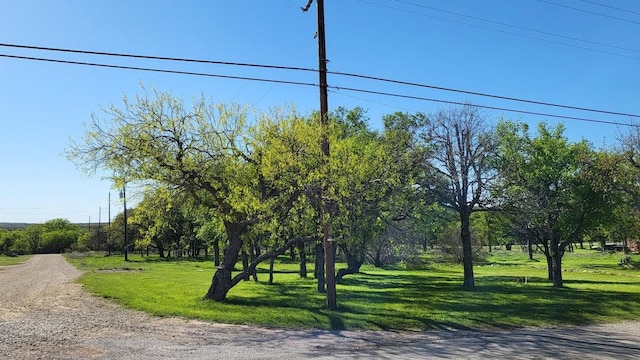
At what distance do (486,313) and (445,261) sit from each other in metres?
42.9

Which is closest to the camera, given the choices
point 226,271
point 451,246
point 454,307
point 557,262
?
point 454,307

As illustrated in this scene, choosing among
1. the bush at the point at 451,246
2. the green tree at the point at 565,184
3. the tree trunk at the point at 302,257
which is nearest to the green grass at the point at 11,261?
the tree trunk at the point at 302,257

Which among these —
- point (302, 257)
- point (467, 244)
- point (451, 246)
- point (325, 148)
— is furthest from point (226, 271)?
point (451, 246)

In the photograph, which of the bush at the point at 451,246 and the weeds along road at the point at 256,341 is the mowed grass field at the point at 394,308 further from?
the bush at the point at 451,246

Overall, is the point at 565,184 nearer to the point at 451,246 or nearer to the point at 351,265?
the point at 351,265

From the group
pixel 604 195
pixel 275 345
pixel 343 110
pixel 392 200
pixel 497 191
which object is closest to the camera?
pixel 275 345

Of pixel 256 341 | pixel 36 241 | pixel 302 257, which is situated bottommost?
pixel 256 341

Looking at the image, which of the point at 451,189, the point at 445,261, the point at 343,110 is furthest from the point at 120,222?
the point at 451,189

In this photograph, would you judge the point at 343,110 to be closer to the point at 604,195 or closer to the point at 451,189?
the point at 451,189

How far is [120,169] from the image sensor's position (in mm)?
15852

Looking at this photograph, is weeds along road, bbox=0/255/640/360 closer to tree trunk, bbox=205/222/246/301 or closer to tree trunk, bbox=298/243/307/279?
tree trunk, bbox=205/222/246/301

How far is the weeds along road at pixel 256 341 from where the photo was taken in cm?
923

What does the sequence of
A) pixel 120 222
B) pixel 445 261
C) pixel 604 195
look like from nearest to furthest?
1. pixel 604 195
2. pixel 445 261
3. pixel 120 222

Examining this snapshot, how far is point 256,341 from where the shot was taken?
10531 mm
